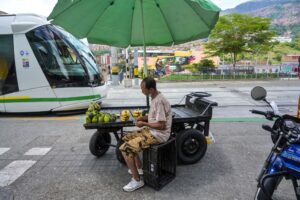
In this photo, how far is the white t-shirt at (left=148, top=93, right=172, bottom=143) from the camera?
12.6 feet

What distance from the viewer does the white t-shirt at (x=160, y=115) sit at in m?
3.85

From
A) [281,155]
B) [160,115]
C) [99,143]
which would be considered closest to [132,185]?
[160,115]

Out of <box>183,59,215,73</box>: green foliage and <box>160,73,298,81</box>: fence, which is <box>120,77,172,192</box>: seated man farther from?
<box>183,59,215,73</box>: green foliage

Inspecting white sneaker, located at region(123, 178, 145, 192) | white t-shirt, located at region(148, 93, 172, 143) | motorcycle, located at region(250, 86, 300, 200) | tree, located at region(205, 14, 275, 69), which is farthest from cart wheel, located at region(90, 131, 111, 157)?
tree, located at region(205, 14, 275, 69)

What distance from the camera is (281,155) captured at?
283 cm

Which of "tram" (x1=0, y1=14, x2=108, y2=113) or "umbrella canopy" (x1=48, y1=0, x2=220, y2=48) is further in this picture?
"tram" (x1=0, y1=14, x2=108, y2=113)

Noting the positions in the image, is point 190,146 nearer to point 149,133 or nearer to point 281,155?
point 149,133

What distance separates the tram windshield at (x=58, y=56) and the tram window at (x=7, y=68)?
69 centimetres

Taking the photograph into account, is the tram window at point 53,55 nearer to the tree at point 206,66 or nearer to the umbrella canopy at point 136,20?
the umbrella canopy at point 136,20

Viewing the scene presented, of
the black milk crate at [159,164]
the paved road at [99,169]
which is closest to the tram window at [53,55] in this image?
the paved road at [99,169]

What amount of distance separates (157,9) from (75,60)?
410 centimetres

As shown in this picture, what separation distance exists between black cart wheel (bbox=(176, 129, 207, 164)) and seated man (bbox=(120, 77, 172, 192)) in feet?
2.16

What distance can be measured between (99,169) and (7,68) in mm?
5390

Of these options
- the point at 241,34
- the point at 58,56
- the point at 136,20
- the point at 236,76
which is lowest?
the point at 236,76
